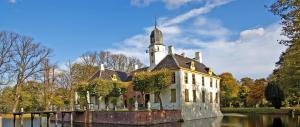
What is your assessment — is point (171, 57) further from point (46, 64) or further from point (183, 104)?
point (46, 64)

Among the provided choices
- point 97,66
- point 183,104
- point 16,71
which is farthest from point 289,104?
point 16,71

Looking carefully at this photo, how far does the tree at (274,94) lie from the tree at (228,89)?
10163 millimetres

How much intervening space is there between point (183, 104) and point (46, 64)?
1875 centimetres

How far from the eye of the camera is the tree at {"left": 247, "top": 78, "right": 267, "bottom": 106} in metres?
52.5

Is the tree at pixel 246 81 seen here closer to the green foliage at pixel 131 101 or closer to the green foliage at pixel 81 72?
the green foliage at pixel 81 72

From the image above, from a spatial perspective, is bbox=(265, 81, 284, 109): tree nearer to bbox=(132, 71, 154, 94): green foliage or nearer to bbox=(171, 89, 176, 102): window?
bbox=(171, 89, 176, 102): window

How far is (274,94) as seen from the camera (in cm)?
4447

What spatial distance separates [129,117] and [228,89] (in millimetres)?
32080

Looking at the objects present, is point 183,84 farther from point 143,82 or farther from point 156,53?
point 156,53

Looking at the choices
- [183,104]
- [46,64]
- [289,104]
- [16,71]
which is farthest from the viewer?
[289,104]

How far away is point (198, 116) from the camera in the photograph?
116ft

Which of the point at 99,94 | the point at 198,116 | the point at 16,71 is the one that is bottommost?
the point at 198,116

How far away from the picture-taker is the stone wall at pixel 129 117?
2695 cm

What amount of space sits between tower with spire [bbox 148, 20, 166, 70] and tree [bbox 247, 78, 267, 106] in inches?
872
